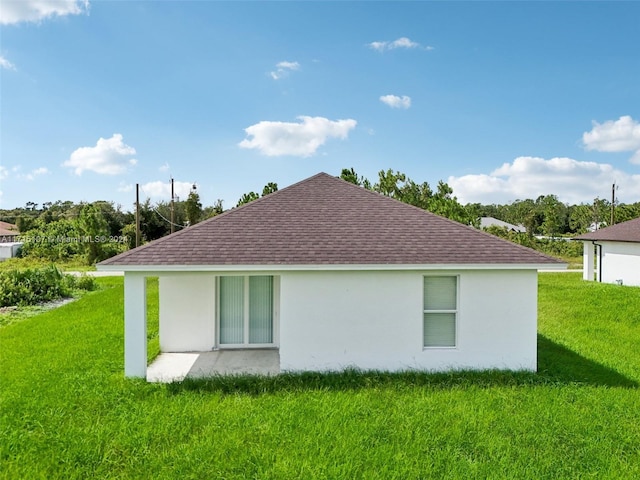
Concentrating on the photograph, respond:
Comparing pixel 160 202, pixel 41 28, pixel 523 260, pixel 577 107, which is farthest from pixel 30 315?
pixel 160 202

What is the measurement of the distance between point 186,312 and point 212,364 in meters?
1.79

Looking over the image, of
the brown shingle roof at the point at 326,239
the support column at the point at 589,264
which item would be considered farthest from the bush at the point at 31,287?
the support column at the point at 589,264

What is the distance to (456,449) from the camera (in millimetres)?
5293

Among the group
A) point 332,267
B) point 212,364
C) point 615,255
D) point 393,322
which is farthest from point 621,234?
point 212,364

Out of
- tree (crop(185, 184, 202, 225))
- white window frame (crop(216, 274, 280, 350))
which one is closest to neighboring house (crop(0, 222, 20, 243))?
tree (crop(185, 184, 202, 225))

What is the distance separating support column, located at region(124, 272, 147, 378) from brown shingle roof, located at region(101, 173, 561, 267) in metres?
0.49

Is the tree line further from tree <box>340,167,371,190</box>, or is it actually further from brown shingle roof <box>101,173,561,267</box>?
brown shingle roof <box>101,173,561,267</box>

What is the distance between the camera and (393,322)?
818 cm

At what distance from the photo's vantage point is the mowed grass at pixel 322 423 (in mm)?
4938

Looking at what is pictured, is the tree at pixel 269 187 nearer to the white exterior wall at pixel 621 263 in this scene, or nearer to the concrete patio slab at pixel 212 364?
the concrete patio slab at pixel 212 364

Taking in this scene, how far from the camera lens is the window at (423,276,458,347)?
8.38m

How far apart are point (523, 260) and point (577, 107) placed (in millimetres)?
18288

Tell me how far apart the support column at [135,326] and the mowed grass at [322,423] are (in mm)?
419

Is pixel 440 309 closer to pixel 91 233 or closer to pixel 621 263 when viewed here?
pixel 621 263
